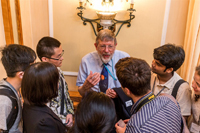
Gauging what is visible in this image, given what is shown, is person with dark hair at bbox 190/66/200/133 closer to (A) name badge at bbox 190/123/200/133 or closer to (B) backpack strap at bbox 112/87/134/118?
(A) name badge at bbox 190/123/200/133

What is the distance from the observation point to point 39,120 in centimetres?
92

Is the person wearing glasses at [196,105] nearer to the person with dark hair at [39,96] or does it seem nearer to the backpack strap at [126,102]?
the backpack strap at [126,102]

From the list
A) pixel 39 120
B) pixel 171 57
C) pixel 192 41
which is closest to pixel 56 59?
pixel 39 120

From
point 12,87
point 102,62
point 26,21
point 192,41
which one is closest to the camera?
point 12,87

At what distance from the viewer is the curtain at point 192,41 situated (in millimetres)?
1758

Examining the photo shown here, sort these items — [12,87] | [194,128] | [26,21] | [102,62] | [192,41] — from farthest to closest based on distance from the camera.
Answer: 1. [26,21]
2. [102,62]
3. [192,41]
4. [194,128]
5. [12,87]

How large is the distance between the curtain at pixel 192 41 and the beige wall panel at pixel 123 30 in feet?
1.26

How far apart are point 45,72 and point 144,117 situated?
665 mm

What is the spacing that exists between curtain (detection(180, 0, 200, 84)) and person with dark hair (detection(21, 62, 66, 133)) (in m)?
1.65

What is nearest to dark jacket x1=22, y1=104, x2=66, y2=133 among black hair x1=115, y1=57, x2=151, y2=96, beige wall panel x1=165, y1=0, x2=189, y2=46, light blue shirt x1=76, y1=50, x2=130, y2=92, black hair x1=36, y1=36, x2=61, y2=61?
black hair x1=115, y1=57, x2=151, y2=96

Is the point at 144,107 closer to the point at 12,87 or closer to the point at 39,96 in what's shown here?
the point at 39,96

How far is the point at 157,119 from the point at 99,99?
34 centimetres

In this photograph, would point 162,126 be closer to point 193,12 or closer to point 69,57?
point 193,12

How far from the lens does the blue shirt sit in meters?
0.80
